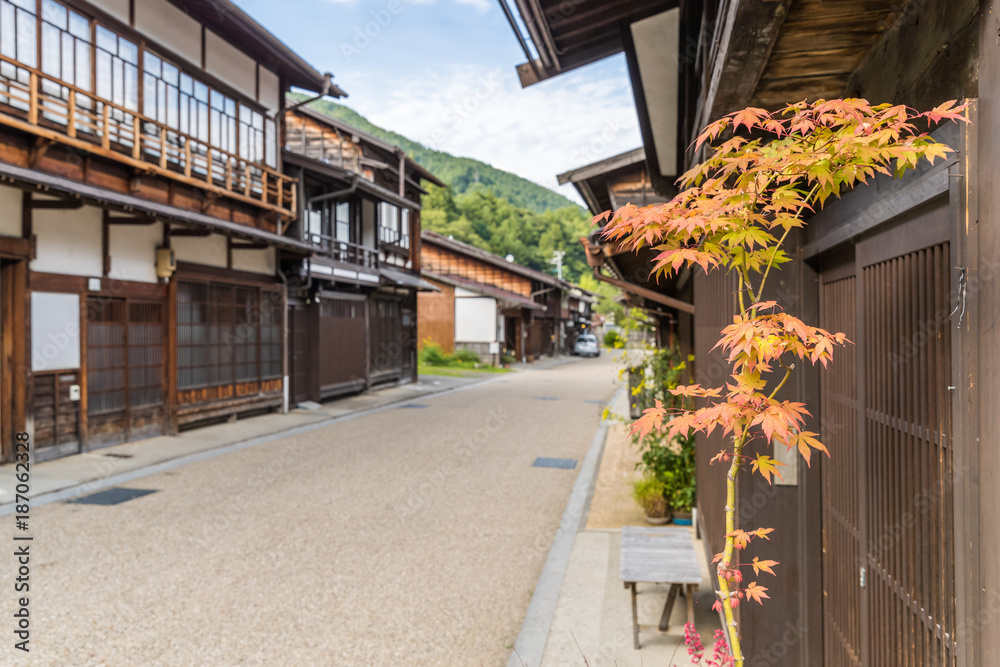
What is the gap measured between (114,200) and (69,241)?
4.74 feet

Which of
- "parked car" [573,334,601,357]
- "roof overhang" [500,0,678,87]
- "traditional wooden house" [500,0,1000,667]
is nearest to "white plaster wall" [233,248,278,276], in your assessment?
"roof overhang" [500,0,678,87]

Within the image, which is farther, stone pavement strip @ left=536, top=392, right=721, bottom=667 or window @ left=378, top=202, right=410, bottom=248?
window @ left=378, top=202, right=410, bottom=248

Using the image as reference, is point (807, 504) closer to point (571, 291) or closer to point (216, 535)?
point (216, 535)

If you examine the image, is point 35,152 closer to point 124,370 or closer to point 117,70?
point 117,70

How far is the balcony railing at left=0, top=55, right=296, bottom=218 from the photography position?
342 inches

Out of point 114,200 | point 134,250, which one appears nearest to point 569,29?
point 114,200

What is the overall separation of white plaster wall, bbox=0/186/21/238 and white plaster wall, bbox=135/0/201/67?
12.3 ft

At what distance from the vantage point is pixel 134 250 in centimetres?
1138

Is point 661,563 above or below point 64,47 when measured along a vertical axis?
below

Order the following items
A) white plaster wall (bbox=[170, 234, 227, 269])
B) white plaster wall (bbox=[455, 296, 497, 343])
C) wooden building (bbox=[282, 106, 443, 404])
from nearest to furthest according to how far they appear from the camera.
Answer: white plaster wall (bbox=[170, 234, 227, 269])
wooden building (bbox=[282, 106, 443, 404])
white plaster wall (bbox=[455, 296, 497, 343])

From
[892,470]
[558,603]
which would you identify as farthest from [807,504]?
[558,603]

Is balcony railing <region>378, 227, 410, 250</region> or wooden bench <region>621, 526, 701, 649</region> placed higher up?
balcony railing <region>378, 227, 410, 250</region>

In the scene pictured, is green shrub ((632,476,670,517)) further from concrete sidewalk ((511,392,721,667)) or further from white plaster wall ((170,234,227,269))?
white plaster wall ((170,234,227,269))

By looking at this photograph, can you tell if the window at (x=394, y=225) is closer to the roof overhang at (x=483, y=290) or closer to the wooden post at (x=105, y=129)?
the roof overhang at (x=483, y=290)
